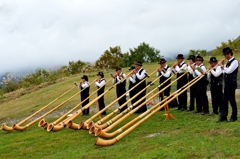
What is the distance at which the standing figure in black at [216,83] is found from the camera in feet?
30.4

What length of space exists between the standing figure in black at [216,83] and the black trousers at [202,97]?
0.24m

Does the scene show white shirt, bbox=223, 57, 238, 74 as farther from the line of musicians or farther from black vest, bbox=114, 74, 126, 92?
black vest, bbox=114, 74, 126, 92

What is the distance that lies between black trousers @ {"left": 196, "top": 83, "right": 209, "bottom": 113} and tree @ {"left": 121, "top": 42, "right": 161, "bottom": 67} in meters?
34.5

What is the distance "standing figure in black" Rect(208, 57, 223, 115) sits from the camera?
9262 millimetres

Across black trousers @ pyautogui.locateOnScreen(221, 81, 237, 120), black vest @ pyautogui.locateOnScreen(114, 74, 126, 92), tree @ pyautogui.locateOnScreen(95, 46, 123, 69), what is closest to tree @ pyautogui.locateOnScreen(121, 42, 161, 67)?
tree @ pyautogui.locateOnScreen(95, 46, 123, 69)

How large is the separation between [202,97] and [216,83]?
2.13 ft

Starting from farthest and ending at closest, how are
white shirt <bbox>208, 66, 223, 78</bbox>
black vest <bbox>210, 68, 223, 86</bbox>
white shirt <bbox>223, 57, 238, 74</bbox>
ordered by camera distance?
black vest <bbox>210, 68, 223, 86</bbox>
white shirt <bbox>208, 66, 223, 78</bbox>
white shirt <bbox>223, 57, 238, 74</bbox>

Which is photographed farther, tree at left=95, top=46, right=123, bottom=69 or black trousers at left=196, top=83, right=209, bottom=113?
tree at left=95, top=46, right=123, bottom=69

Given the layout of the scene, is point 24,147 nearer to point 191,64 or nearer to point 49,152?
point 49,152

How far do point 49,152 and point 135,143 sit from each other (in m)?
Result: 2.26

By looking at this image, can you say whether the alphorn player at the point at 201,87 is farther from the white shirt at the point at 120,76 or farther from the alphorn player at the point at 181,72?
the white shirt at the point at 120,76

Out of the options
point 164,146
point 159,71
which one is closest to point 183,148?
point 164,146

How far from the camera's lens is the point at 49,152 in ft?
26.5

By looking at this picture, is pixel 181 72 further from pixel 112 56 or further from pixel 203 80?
pixel 112 56
